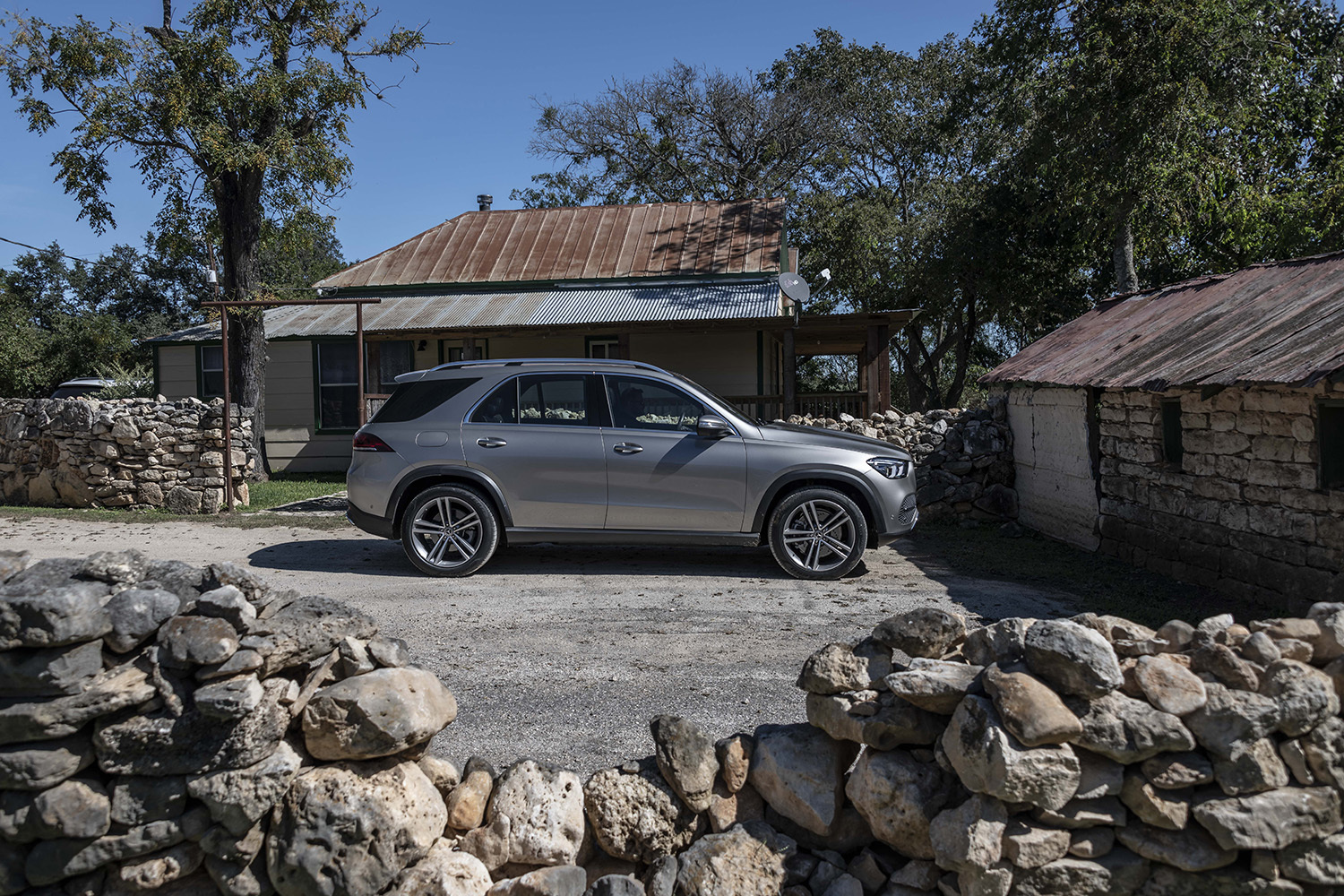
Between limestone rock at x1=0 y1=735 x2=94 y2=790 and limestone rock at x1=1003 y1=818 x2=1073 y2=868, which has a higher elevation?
limestone rock at x1=0 y1=735 x2=94 y2=790

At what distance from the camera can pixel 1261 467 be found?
6.97 metres

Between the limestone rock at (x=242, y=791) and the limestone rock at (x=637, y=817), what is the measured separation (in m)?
1.05

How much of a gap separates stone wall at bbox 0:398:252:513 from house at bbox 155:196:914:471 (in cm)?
437

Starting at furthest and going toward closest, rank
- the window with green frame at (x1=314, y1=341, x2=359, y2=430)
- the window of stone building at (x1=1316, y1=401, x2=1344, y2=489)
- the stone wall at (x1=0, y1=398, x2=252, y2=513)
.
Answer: the window with green frame at (x1=314, y1=341, x2=359, y2=430)
the stone wall at (x1=0, y1=398, x2=252, y2=513)
the window of stone building at (x1=1316, y1=401, x2=1344, y2=489)

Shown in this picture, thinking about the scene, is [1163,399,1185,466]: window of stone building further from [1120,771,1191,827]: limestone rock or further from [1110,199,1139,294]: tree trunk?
[1110,199,1139,294]: tree trunk

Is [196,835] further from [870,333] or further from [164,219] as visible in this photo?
[164,219]

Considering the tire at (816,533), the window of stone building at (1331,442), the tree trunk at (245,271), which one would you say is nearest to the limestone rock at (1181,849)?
the window of stone building at (1331,442)

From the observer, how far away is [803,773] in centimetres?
335

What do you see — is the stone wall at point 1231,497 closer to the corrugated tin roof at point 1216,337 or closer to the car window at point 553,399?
the corrugated tin roof at point 1216,337

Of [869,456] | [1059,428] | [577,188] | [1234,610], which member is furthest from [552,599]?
[577,188]

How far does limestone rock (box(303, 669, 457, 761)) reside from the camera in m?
3.17

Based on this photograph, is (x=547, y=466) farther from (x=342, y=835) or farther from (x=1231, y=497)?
(x=1231, y=497)

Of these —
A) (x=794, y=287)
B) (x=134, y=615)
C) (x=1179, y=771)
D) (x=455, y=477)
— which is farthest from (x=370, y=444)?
(x=794, y=287)

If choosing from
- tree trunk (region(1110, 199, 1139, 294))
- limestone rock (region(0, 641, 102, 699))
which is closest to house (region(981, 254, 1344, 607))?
limestone rock (region(0, 641, 102, 699))
